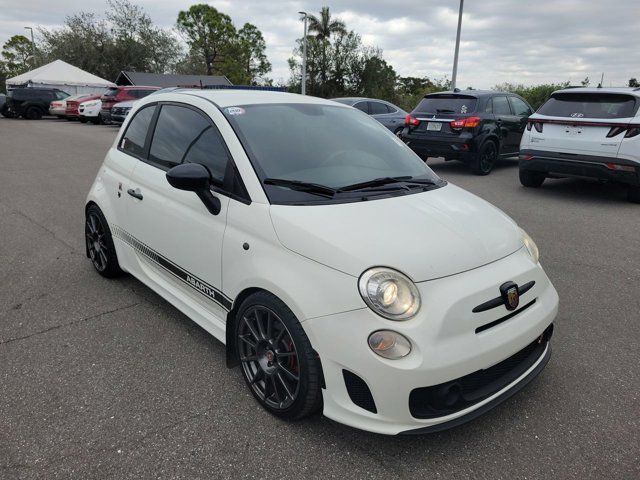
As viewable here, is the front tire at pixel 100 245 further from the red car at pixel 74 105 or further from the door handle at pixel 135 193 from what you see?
the red car at pixel 74 105

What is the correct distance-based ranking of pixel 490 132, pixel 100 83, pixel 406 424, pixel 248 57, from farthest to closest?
pixel 248 57
pixel 100 83
pixel 490 132
pixel 406 424

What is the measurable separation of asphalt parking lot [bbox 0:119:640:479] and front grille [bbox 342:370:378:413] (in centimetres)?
32

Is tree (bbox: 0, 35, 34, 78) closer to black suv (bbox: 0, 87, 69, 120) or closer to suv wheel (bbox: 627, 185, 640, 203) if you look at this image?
black suv (bbox: 0, 87, 69, 120)

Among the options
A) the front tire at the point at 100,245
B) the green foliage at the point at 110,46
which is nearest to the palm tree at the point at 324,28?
the green foliage at the point at 110,46

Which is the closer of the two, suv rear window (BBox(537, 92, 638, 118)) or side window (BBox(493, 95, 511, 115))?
suv rear window (BBox(537, 92, 638, 118))

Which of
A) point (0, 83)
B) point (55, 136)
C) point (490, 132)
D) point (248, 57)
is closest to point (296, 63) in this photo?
point (248, 57)

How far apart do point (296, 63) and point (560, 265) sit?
46244 mm

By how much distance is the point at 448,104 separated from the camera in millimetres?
9969

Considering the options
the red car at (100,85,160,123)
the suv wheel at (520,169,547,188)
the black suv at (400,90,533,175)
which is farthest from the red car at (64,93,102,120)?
the suv wheel at (520,169,547,188)

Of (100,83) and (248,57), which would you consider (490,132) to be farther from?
(248,57)

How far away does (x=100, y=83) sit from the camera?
124 ft

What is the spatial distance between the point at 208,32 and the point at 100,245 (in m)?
67.9

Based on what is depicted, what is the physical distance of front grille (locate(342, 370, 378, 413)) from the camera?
2.15 m

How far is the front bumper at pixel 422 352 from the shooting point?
2.09 meters
